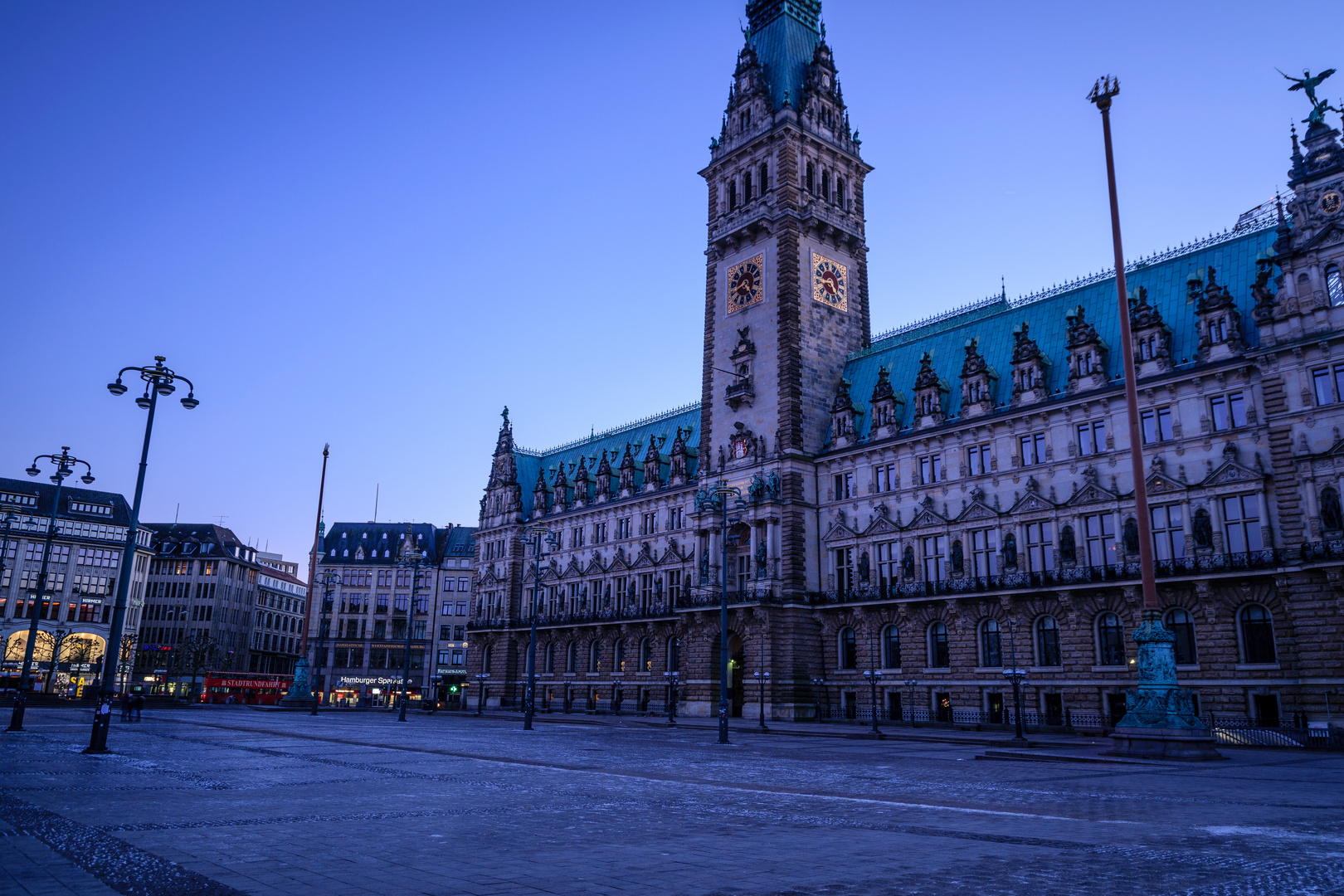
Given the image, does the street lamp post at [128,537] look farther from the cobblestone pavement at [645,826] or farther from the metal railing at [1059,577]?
the metal railing at [1059,577]

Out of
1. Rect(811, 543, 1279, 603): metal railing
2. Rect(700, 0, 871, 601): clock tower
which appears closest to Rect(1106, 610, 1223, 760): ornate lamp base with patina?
Rect(811, 543, 1279, 603): metal railing

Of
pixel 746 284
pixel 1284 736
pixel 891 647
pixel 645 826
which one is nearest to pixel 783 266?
pixel 746 284

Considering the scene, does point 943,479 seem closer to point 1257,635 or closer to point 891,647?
point 891,647

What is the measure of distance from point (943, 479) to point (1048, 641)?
1155 centimetres

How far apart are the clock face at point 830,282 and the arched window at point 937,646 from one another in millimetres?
25813

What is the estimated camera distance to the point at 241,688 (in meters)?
93.1

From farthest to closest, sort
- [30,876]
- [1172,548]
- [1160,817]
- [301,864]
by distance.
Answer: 1. [1172,548]
2. [1160,817]
3. [301,864]
4. [30,876]

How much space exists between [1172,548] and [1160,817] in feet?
120

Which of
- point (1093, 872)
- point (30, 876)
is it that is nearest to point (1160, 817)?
point (1093, 872)

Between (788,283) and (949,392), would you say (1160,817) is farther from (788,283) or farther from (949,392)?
(788,283)

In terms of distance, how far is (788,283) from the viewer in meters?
68.2

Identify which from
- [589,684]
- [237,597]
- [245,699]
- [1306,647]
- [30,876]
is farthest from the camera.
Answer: [237,597]

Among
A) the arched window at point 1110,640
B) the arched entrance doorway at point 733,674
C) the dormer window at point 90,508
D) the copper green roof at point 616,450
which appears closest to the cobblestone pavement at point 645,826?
the arched window at point 1110,640

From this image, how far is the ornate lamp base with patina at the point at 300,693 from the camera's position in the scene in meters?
71.2
